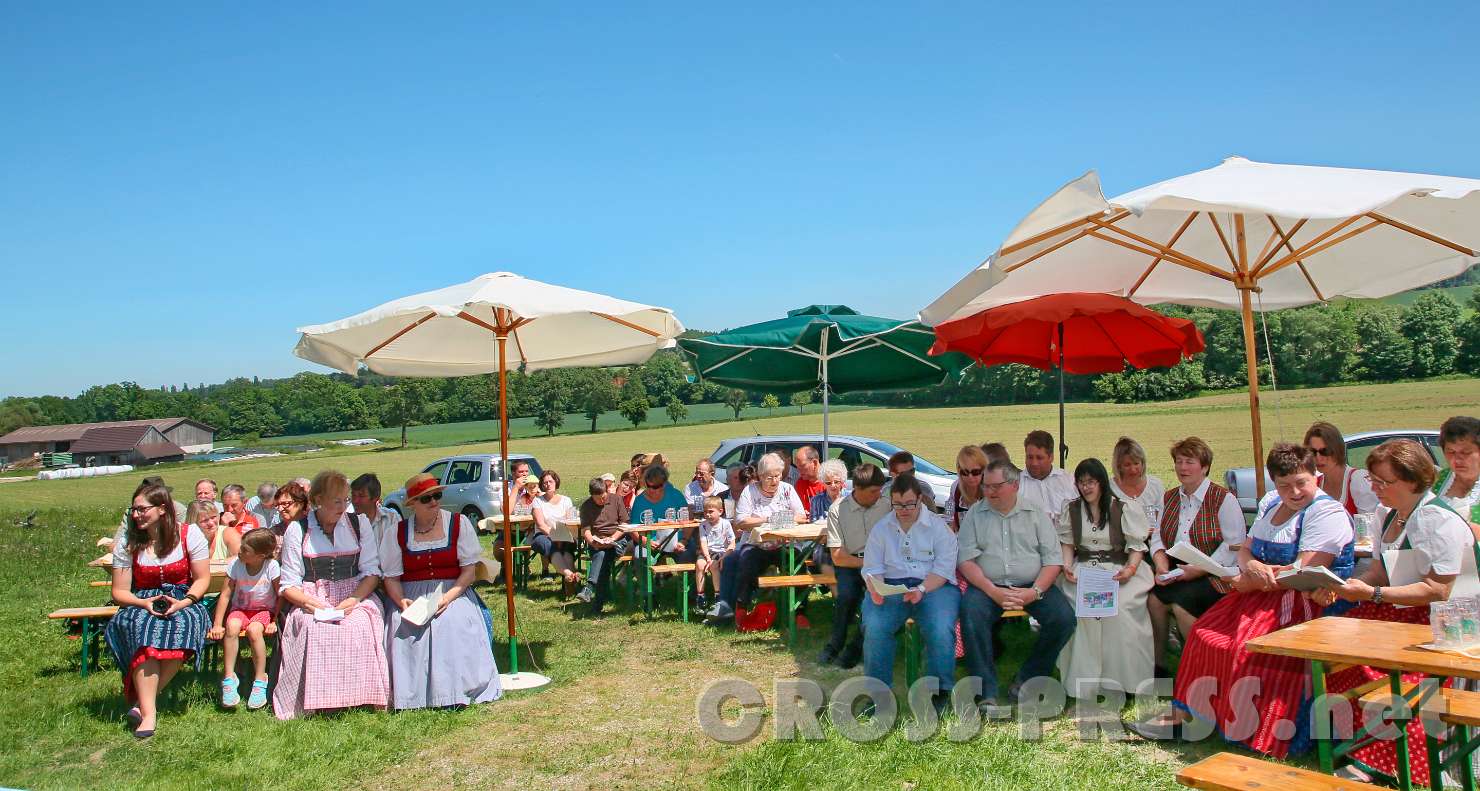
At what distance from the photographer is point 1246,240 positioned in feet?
22.4

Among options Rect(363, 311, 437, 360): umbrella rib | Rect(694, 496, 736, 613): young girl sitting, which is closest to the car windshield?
Rect(694, 496, 736, 613): young girl sitting

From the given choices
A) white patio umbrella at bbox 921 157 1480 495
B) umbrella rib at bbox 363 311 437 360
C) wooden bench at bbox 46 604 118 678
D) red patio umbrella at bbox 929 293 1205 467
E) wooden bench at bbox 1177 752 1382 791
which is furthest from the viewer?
red patio umbrella at bbox 929 293 1205 467

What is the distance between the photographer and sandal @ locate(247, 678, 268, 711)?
224 inches

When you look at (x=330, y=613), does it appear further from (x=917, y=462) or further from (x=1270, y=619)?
(x=917, y=462)

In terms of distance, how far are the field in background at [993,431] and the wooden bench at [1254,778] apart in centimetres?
2467

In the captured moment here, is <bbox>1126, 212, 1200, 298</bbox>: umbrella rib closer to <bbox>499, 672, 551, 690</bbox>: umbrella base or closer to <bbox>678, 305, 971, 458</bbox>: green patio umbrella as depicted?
<bbox>678, 305, 971, 458</bbox>: green patio umbrella

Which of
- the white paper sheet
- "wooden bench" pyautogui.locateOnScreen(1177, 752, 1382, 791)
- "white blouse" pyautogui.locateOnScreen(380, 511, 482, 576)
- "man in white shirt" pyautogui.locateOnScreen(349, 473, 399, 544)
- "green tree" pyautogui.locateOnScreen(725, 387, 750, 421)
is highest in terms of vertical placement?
"green tree" pyautogui.locateOnScreen(725, 387, 750, 421)

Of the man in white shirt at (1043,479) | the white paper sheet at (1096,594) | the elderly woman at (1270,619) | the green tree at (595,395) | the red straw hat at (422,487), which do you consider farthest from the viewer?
the green tree at (595,395)

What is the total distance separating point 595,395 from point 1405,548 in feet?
253

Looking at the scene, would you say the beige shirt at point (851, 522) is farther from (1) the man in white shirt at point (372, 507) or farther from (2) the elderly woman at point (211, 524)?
(2) the elderly woman at point (211, 524)

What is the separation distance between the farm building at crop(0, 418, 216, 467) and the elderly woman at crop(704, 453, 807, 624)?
3931 inches

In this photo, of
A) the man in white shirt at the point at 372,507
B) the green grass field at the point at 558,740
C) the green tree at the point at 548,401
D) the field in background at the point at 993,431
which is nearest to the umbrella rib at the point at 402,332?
the man in white shirt at the point at 372,507

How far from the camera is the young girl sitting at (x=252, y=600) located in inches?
230

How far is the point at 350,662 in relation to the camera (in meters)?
5.62
